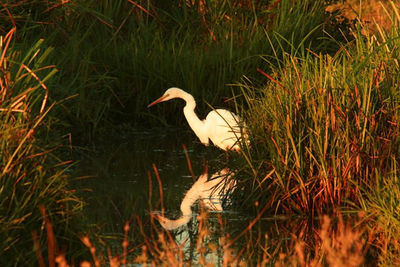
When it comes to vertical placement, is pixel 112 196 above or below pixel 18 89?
below

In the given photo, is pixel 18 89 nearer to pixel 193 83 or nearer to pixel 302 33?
pixel 193 83

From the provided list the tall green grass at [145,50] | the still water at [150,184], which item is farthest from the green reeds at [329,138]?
the tall green grass at [145,50]

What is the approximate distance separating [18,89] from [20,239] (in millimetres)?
2092

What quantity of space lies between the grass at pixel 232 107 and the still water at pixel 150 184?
0.53 ft

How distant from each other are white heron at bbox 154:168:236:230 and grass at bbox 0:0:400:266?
0.15 metres

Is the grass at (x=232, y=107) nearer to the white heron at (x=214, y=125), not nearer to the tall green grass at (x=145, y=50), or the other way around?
the tall green grass at (x=145, y=50)

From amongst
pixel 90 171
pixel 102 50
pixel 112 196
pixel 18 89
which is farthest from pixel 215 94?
pixel 18 89

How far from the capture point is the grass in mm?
5605

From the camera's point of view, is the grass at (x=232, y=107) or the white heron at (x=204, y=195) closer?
the grass at (x=232, y=107)

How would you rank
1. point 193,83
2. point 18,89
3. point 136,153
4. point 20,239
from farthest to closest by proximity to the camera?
point 193,83 < point 136,153 < point 18,89 < point 20,239

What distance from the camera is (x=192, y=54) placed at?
39.4ft

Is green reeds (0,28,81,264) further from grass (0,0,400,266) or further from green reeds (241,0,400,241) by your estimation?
green reeds (241,0,400,241)

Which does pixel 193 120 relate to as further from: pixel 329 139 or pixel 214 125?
pixel 329 139

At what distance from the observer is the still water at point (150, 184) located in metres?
7.07
